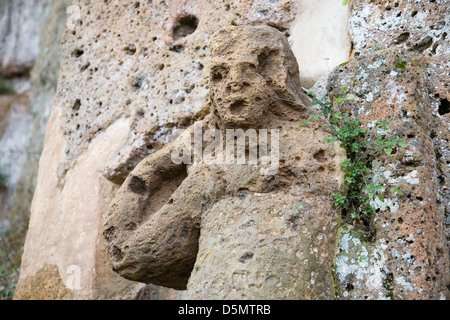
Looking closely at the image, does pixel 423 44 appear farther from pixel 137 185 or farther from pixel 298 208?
pixel 137 185

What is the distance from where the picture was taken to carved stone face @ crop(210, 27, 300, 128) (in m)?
2.44

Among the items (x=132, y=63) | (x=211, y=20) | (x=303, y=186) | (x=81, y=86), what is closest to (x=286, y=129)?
(x=303, y=186)

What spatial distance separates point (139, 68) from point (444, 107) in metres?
2.18

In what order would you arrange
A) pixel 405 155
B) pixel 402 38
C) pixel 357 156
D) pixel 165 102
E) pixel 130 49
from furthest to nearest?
pixel 130 49 → pixel 165 102 → pixel 402 38 → pixel 357 156 → pixel 405 155

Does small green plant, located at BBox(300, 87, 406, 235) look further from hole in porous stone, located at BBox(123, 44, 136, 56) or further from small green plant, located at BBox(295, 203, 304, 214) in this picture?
hole in porous stone, located at BBox(123, 44, 136, 56)

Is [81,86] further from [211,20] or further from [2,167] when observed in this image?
[2,167]

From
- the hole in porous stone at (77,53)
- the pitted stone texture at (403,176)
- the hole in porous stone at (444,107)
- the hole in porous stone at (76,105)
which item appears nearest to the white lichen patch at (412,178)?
the pitted stone texture at (403,176)

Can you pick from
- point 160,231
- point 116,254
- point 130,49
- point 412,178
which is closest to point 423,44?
point 412,178

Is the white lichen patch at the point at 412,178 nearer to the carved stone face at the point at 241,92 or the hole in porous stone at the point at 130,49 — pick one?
the carved stone face at the point at 241,92

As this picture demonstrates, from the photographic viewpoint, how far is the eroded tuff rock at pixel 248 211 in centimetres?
213

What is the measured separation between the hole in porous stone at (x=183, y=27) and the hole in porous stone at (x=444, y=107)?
1.87m

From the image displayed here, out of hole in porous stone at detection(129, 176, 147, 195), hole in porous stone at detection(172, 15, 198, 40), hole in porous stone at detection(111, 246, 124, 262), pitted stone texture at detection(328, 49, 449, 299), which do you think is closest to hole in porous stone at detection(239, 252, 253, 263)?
pitted stone texture at detection(328, 49, 449, 299)

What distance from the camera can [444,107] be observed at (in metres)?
2.49

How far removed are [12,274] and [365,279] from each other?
408 centimetres
